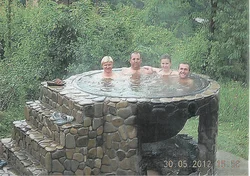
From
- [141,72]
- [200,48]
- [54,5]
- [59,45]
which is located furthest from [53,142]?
[200,48]

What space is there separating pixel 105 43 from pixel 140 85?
1.95m

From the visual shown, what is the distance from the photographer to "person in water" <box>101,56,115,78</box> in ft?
18.6

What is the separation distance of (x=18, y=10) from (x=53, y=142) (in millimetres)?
3755

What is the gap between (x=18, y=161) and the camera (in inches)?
206

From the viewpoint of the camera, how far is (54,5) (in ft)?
25.1

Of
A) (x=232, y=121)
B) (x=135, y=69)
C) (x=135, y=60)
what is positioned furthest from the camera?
(x=232, y=121)

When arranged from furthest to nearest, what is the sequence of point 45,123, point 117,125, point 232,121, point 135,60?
point 232,121, point 135,60, point 45,123, point 117,125

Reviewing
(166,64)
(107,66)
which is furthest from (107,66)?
(166,64)

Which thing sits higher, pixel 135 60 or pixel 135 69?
pixel 135 60

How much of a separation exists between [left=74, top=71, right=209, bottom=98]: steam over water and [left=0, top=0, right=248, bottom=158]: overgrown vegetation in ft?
4.11

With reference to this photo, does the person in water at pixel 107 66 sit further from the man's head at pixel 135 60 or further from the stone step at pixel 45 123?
the stone step at pixel 45 123
